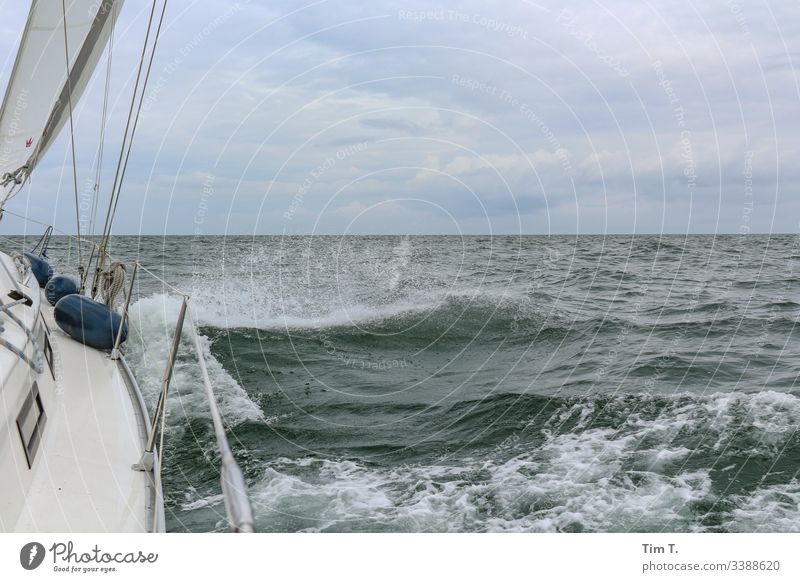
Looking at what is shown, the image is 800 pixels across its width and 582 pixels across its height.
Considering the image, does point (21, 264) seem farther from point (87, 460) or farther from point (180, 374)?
point (87, 460)

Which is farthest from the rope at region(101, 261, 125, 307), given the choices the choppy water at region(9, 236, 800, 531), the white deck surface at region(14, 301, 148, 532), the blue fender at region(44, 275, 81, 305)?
the choppy water at region(9, 236, 800, 531)

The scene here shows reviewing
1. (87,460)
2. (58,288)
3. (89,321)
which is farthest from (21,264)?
(87,460)

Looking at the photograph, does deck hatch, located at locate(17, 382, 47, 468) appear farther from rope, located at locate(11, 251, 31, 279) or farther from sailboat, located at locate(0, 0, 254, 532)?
rope, located at locate(11, 251, 31, 279)

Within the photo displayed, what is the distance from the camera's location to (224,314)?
1859cm

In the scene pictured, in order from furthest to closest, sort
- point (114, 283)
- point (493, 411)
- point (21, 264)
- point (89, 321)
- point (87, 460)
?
1. point (493, 411)
2. point (21, 264)
3. point (114, 283)
4. point (89, 321)
5. point (87, 460)

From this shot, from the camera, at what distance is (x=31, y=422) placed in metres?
4.31

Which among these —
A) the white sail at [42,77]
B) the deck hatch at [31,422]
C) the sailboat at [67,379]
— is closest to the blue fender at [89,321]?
the sailboat at [67,379]

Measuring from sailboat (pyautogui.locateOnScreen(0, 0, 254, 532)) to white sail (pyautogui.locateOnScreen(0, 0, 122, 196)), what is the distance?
0.5 inches

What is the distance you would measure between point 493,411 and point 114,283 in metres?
5.43

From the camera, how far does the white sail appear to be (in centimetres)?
794

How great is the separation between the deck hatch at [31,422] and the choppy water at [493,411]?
199 cm
